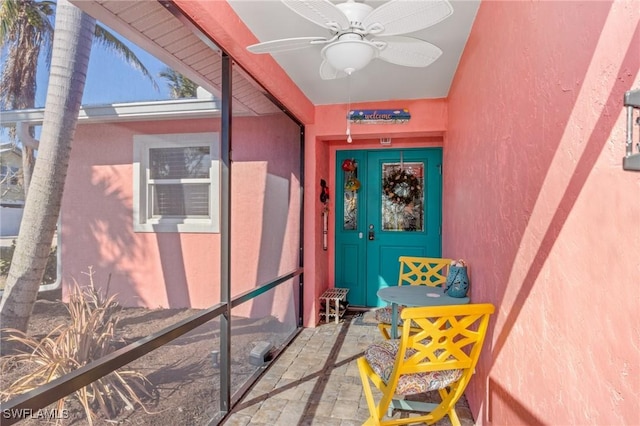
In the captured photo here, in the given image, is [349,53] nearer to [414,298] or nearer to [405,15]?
[405,15]

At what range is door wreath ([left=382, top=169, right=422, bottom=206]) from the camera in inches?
186

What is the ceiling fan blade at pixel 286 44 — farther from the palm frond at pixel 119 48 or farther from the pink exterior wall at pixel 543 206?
the palm frond at pixel 119 48

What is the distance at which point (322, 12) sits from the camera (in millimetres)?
1546

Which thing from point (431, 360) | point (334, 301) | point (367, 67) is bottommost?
point (334, 301)

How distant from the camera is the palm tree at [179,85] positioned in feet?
7.34

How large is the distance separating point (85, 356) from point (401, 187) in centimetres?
404

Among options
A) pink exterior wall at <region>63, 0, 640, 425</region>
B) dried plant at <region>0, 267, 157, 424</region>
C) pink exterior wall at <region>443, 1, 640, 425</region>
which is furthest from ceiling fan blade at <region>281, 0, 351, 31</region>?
dried plant at <region>0, 267, 157, 424</region>

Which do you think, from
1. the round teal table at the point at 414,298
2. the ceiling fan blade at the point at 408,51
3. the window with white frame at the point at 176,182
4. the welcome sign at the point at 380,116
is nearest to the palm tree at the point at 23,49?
the window with white frame at the point at 176,182

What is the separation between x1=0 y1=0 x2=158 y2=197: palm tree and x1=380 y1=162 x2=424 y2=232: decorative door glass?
160 inches

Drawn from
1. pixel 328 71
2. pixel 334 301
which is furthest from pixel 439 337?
pixel 334 301

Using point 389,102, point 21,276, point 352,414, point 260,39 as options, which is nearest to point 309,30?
point 260,39

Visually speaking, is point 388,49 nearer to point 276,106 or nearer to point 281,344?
point 276,106

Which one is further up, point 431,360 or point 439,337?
point 439,337

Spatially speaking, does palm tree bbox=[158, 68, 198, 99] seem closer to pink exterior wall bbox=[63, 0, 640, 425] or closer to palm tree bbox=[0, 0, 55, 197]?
pink exterior wall bbox=[63, 0, 640, 425]
